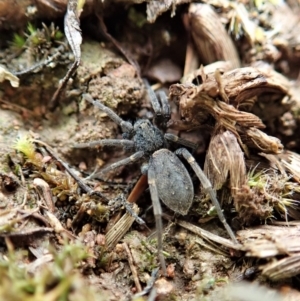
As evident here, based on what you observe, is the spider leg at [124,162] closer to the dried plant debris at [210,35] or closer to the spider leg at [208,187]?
the spider leg at [208,187]

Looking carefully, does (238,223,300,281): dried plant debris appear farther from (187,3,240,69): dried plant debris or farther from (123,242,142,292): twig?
(187,3,240,69): dried plant debris

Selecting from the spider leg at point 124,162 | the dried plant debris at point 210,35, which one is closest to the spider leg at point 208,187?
the spider leg at point 124,162

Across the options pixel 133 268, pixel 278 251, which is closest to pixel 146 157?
pixel 133 268

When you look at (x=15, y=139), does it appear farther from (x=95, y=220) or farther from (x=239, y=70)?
(x=239, y=70)

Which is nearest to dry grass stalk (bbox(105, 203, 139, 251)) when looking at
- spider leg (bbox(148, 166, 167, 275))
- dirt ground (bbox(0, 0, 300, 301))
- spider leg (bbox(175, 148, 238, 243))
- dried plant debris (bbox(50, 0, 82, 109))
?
dirt ground (bbox(0, 0, 300, 301))

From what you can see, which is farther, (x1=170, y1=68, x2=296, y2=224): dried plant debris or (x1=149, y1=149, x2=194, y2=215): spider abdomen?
(x1=149, y1=149, x2=194, y2=215): spider abdomen

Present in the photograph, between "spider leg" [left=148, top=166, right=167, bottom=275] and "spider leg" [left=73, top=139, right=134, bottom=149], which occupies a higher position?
"spider leg" [left=73, top=139, right=134, bottom=149]
